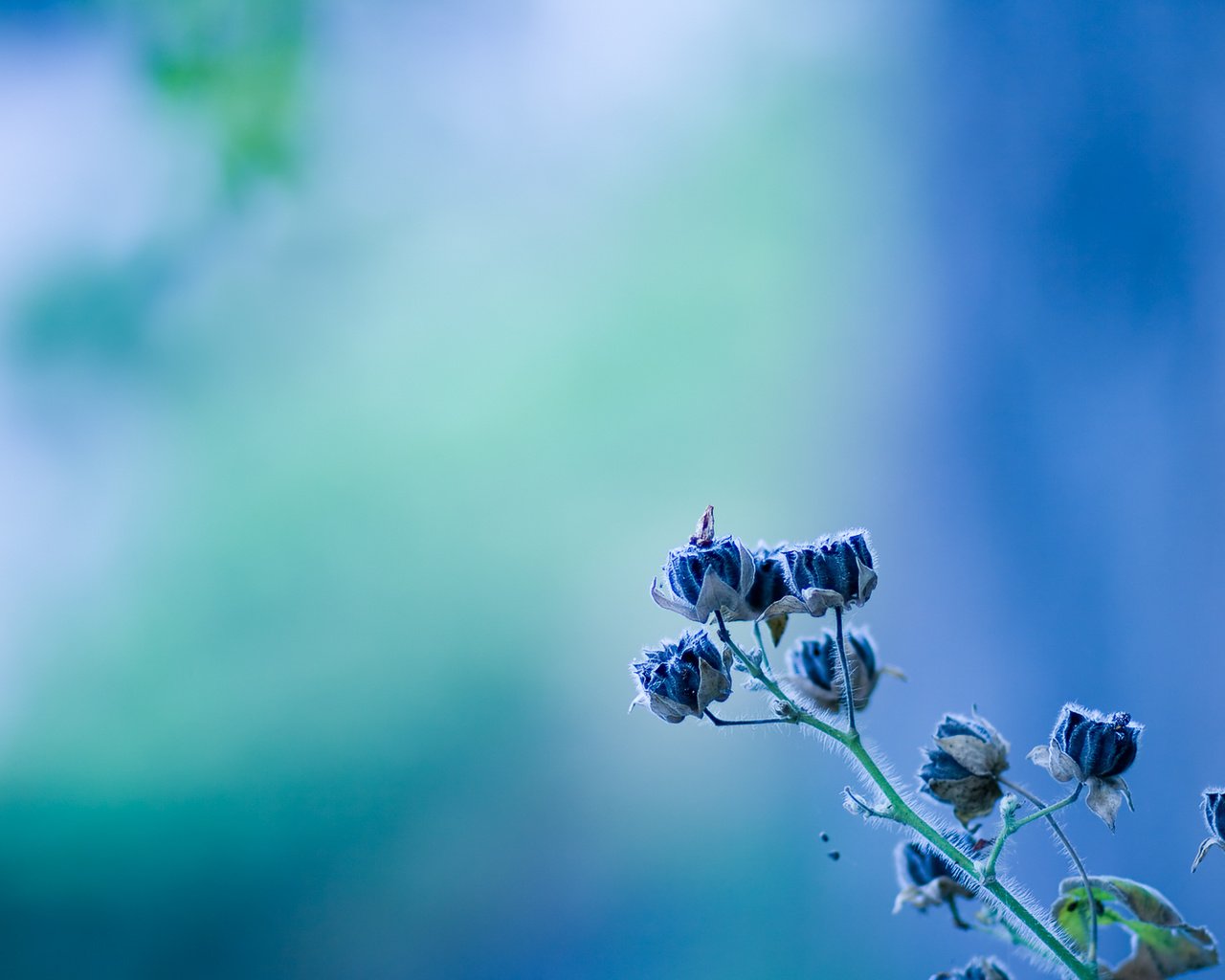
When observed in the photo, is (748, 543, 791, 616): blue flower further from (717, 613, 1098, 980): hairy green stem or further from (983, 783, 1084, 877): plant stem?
(983, 783, 1084, 877): plant stem

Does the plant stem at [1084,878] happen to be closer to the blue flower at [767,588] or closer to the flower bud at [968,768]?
the flower bud at [968,768]

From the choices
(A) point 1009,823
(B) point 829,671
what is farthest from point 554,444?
(A) point 1009,823

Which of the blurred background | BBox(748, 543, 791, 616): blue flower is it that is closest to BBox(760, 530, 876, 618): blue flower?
BBox(748, 543, 791, 616): blue flower

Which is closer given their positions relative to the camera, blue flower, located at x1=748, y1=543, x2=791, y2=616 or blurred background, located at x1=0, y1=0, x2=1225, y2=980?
blue flower, located at x1=748, y1=543, x2=791, y2=616

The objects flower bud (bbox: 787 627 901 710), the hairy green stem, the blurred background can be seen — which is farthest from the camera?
the blurred background

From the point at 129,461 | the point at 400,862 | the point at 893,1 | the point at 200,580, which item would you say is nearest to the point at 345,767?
the point at 400,862

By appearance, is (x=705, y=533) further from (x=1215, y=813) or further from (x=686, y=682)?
(x=1215, y=813)

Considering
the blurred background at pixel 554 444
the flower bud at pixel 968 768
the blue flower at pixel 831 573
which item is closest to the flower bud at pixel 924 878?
the flower bud at pixel 968 768
